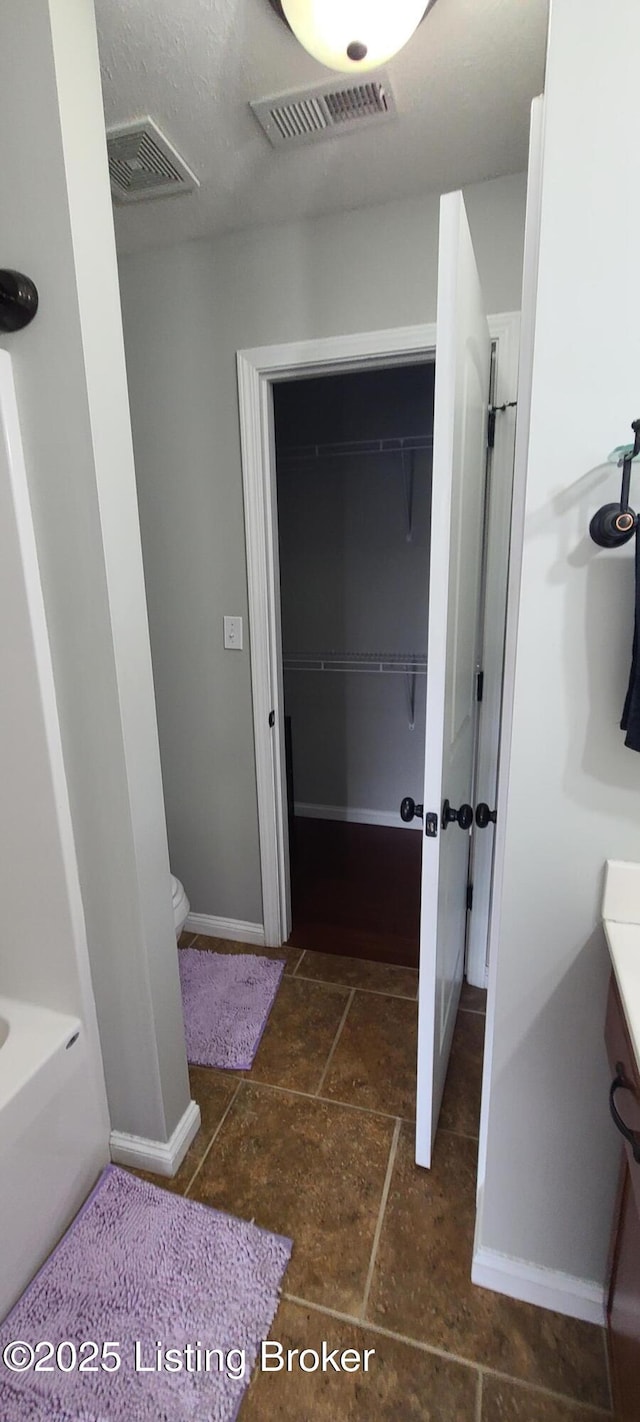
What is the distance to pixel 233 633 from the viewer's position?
199 centimetres

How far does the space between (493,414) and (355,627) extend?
1.53 meters

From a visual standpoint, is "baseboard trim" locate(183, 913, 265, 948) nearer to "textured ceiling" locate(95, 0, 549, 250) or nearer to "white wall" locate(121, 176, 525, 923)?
"white wall" locate(121, 176, 525, 923)

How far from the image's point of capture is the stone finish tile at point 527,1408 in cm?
100

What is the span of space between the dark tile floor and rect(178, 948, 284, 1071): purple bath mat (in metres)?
0.05

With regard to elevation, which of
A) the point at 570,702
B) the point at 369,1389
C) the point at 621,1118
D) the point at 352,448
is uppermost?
the point at 352,448

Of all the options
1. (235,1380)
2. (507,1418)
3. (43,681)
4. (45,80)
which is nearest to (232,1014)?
(235,1380)

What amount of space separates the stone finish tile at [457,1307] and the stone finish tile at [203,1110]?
48cm

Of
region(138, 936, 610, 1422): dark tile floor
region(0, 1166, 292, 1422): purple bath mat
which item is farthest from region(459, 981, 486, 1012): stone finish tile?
region(0, 1166, 292, 1422): purple bath mat

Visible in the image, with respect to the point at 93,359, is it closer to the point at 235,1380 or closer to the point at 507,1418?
the point at 235,1380

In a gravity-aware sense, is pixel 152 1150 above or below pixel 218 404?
below

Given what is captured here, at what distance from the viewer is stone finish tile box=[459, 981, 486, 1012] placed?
1.95 m

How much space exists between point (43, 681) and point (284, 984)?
1428 mm

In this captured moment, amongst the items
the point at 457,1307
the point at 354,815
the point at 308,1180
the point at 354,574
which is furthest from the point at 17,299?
the point at 354,815

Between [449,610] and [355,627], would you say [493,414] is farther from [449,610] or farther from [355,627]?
[355,627]
